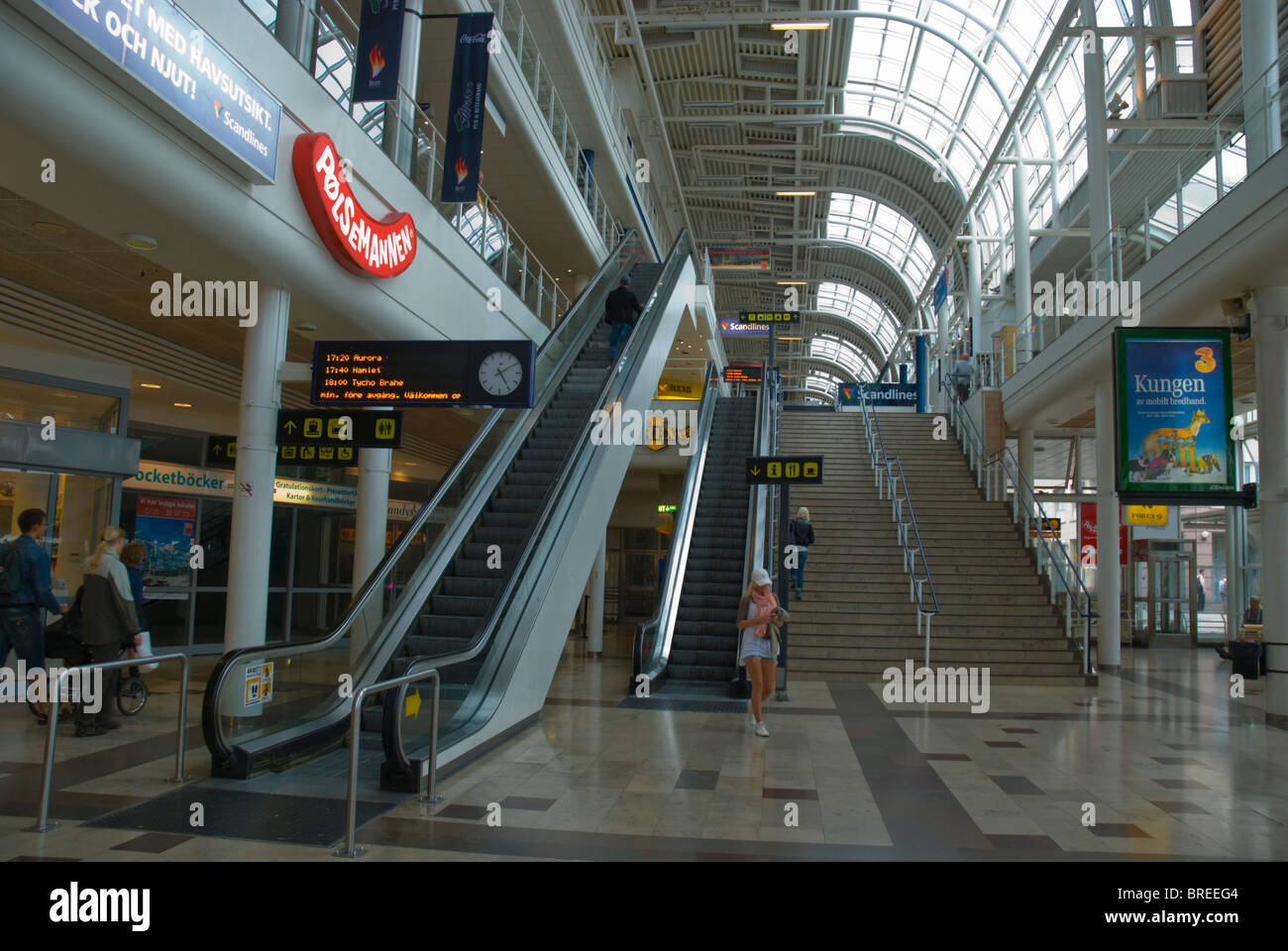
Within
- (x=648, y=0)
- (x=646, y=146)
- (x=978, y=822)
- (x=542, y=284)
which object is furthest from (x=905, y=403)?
(x=978, y=822)

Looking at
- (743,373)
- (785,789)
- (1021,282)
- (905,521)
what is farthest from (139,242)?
(743,373)

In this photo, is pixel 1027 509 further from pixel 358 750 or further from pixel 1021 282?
pixel 358 750

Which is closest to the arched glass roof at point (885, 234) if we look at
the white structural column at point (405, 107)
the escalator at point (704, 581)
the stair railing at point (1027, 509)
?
the stair railing at point (1027, 509)

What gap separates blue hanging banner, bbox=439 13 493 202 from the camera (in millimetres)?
10586

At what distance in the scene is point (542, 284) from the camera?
16.4 metres

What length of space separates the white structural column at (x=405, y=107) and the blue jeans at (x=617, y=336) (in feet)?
17.5

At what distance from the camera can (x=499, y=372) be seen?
26.1ft

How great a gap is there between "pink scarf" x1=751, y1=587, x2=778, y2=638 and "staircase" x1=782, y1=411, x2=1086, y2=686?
3703 mm

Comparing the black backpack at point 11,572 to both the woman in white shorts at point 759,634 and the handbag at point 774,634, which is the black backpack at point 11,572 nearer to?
the woman in white shorts at point 759,634

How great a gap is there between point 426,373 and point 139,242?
7.72ft

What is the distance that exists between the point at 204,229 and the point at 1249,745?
31.2 ft

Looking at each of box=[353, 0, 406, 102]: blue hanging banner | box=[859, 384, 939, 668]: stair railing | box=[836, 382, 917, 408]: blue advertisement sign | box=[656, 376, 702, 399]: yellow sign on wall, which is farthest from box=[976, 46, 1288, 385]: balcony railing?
box=[836, 382, 917, 408]: blue advertisement sign

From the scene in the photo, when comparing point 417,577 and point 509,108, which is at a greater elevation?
point 509,108
